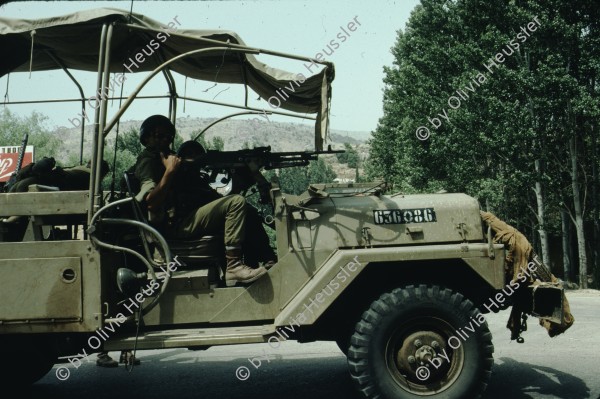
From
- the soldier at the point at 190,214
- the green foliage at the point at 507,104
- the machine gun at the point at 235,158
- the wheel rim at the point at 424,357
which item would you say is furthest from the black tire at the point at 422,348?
the green foliage at the point at 507,104

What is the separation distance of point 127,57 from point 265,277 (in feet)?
8.73

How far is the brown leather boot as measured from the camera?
493 cm

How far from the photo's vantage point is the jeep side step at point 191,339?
15.2ft

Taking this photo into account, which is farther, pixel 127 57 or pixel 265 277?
pixel 127 57

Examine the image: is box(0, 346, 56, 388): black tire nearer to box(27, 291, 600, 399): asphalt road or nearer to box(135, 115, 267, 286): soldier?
box(27, 291, 600, 399): asphalt road

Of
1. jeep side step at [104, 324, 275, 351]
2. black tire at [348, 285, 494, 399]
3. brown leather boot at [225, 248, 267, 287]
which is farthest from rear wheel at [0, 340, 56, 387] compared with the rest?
black tire at [348, 285, 494, 399]

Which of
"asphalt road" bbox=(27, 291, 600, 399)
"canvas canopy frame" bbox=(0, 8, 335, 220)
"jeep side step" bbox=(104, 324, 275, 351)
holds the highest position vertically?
"canvas canopy frame" bbox=(0, 8, 335, 220)

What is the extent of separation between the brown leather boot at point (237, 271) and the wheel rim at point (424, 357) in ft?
3.87

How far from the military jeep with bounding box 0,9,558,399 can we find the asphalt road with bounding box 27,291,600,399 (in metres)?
0.84

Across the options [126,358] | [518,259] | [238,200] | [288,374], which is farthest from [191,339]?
[518,259]

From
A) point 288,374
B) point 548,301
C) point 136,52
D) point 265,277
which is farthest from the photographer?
point 288,374

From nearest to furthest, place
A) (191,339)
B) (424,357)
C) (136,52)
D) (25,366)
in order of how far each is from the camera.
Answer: (191,339) → (424,357) → (136,52) → (25,366)

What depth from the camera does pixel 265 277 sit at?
16.3ft

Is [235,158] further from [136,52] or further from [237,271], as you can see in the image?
[136,52]
